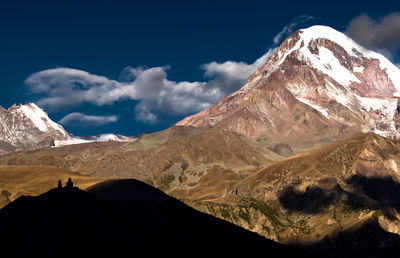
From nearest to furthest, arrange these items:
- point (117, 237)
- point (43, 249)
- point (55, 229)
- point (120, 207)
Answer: point (43, 249) < point (55, 229) < point (117, 237) < point (120, 207)

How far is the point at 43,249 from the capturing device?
426 ft

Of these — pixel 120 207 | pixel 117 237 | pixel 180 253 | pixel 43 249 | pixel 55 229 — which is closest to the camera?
pixel 43 249

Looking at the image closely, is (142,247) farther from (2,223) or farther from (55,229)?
(2,223)

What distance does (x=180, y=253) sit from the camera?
167 m

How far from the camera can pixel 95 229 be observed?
149m

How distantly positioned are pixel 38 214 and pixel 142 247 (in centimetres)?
3247

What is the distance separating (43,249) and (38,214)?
1944 centimetres

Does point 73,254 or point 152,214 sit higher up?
point 152,214

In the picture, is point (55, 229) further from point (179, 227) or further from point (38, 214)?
point (179, 227)

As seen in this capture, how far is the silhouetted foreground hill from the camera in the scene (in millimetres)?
133625

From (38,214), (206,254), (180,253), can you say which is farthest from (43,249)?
(206,254)

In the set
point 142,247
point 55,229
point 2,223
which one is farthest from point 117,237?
point 2,223

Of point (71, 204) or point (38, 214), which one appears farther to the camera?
point (71, 204)

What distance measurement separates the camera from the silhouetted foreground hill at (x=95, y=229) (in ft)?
438
